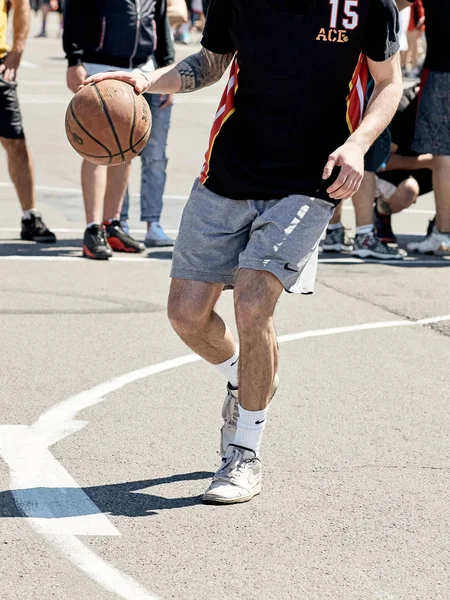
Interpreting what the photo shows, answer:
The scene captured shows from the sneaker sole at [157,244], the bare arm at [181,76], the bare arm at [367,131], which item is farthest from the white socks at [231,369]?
the sneaker sole at [157,244]

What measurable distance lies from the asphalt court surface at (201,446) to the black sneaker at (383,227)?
1.30m

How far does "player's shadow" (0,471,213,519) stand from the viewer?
468cm

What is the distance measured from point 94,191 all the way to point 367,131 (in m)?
5.02

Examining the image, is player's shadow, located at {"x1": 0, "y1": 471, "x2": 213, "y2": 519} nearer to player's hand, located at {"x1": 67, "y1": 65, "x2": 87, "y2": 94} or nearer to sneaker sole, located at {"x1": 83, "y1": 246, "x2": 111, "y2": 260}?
sneaker sole, located at {"x1": 83, "y1": 246, "x2": 111, "y2": 260}

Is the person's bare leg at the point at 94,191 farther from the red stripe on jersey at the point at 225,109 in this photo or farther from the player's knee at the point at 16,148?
the red stripe on jersey at the point at 225,109

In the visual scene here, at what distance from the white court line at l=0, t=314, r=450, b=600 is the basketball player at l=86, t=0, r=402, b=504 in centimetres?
69

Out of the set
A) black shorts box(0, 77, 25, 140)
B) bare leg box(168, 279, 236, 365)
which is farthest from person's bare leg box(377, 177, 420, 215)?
bare leg box(168, 279, 236, 365)

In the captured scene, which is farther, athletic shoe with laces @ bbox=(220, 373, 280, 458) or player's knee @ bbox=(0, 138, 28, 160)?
player's knee @ bbox=(0, 138, 28, 160)

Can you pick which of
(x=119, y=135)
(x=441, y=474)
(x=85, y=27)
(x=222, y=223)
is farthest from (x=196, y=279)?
(x=85, y=27)

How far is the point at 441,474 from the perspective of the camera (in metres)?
5.27

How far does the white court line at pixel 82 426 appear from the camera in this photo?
4.08 m

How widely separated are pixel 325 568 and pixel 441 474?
46.0 inches

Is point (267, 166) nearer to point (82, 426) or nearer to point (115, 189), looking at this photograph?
point (82, 426)

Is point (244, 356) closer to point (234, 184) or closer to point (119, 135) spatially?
point (234, 184)
